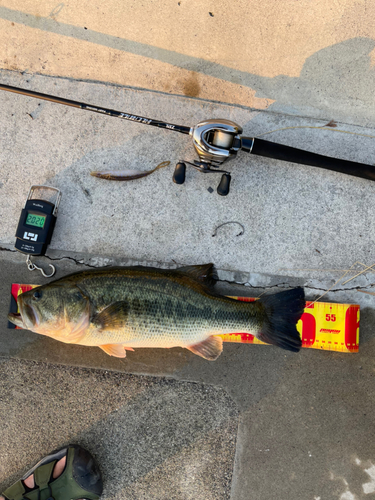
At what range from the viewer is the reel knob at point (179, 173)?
2.75m

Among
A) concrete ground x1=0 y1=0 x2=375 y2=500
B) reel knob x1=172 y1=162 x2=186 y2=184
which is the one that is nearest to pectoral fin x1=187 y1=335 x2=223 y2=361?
concrete ground x1=0 y1=0 x2=375 y2=500

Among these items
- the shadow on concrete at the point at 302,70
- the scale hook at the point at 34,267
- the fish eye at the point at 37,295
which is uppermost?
the shadow on concrete at the point at 302,70

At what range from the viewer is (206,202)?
298 centimetres

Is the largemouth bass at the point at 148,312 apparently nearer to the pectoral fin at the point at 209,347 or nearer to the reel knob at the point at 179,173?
the pectoral fin at the point at 209,347

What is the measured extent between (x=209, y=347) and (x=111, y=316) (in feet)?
2.72

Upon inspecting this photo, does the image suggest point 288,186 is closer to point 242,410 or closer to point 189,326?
point 189,326

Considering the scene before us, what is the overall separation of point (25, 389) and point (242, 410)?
81.7 inches

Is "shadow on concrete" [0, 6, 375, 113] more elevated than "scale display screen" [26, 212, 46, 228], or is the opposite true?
"shadow on concrete" [0, 6, 375, 113]

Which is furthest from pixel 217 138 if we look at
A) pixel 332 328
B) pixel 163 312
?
pixel 332 328

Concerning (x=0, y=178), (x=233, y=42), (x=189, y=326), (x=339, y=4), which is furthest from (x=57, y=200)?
(x=339, y=4)

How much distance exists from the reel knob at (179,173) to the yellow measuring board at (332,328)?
4.98 ft

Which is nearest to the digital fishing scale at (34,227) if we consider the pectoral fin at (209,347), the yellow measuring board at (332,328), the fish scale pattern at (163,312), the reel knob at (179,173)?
the fish scale pattern at (163,312)

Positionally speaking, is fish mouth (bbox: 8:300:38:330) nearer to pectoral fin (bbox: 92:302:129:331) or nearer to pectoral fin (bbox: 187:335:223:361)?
pectoral fin (bbox: 92:302:129:331)

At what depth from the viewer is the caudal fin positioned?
8.21 feet
